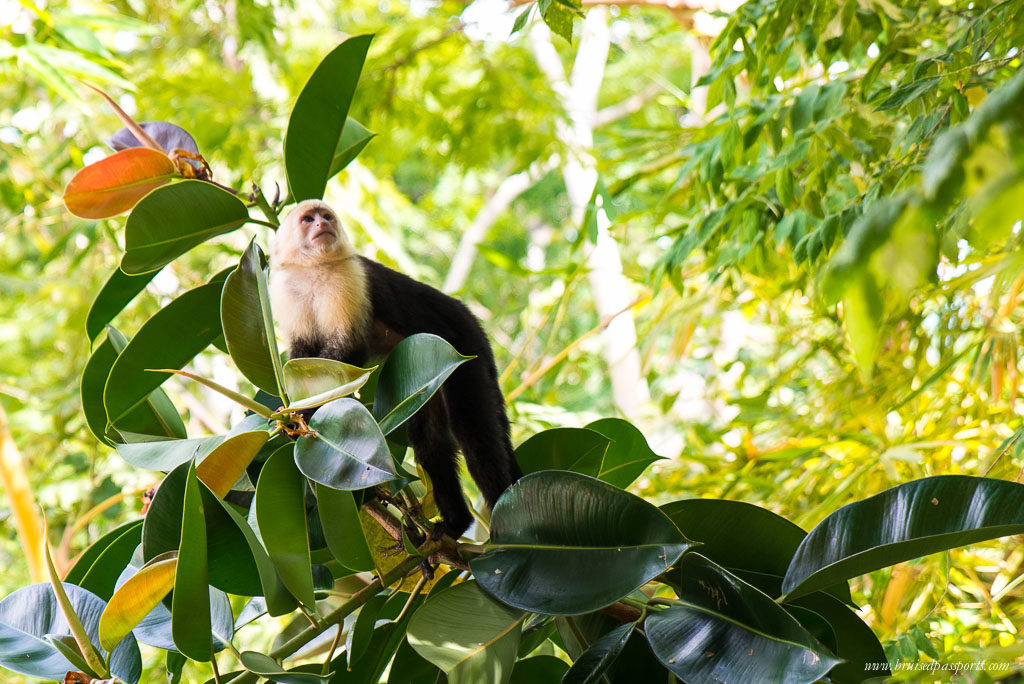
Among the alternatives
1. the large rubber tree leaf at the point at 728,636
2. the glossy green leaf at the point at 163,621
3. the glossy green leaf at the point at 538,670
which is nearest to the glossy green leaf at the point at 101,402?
the glossy green leaf at the point at 163,621

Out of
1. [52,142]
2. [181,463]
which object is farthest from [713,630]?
[52,142]

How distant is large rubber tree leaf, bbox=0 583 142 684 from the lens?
0.84 m

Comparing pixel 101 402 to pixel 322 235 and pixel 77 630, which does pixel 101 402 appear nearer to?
pixel 77 630

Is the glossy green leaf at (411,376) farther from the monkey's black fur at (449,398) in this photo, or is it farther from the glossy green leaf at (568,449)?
the monkey's black fur at (449,398)

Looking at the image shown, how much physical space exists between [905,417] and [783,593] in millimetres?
1169

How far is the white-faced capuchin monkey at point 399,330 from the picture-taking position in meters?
1.20

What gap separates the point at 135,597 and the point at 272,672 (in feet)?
0.45

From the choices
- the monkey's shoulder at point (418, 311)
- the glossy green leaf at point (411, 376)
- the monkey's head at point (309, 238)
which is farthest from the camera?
the monkey's head at point (309, 238)

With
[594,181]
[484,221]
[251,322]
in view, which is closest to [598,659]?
[251,322]

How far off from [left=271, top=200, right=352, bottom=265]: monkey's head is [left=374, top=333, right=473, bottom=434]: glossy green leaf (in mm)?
608

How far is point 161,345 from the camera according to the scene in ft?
3.04

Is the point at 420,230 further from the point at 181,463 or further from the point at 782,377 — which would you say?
the point at 181,463

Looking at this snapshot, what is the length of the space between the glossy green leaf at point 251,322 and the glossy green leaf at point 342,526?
114 millimetres

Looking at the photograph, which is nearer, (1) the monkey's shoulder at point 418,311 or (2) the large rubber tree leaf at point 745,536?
(2) the large rubber tree leaf at point 745,536
